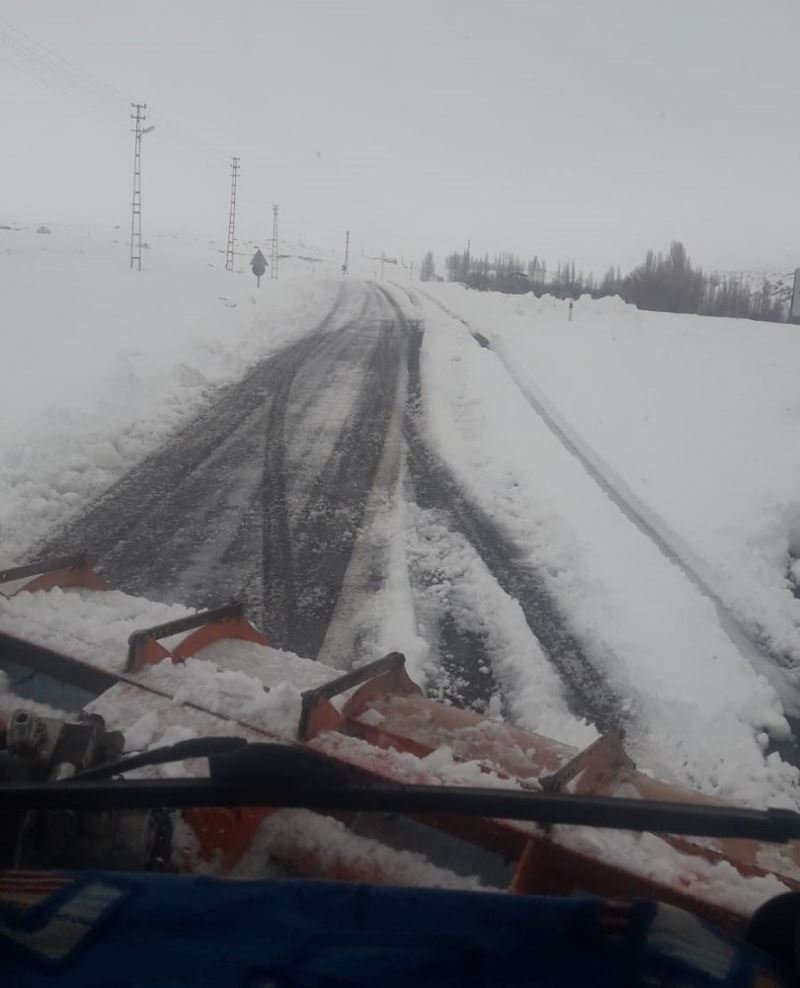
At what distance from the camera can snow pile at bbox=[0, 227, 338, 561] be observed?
7.69 meters

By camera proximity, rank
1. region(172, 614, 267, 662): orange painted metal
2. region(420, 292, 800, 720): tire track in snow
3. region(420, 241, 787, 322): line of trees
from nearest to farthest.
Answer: region(172, 614, 267, 662): orange painted metal < region(420, 292, 800, 720): tire track in snow < region(420, 241, 787, 322): line of trees

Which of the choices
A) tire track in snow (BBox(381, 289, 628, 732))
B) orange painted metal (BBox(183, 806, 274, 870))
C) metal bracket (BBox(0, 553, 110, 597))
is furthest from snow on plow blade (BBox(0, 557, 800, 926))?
tire track in snow (BBox(381, 289, 628, 732))

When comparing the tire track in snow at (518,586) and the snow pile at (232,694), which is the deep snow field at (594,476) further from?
the snow pile at (232,694)

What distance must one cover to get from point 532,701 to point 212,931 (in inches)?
123

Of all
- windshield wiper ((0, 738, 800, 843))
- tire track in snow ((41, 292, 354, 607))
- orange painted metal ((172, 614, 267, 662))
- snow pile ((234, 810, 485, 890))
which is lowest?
tire track in snow ((41, 292, 354, 607))

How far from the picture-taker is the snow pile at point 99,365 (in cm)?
769

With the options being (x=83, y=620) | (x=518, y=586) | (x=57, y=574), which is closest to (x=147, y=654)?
(x=83, y=620)

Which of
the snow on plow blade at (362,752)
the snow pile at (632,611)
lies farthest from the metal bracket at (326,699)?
the snow pile at (632,611)

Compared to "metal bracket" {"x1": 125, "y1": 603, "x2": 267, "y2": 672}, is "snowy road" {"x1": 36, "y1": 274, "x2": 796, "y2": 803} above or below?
below

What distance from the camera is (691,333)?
21609 millimetres

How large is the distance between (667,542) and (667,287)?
2601 inches

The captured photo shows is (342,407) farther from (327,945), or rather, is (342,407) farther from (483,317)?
(483,317)

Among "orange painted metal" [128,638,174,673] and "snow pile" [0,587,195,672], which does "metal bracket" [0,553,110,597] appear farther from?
"orange painted metal" [128,638,174,673]

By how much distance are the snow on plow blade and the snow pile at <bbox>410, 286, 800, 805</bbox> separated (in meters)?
1.55
